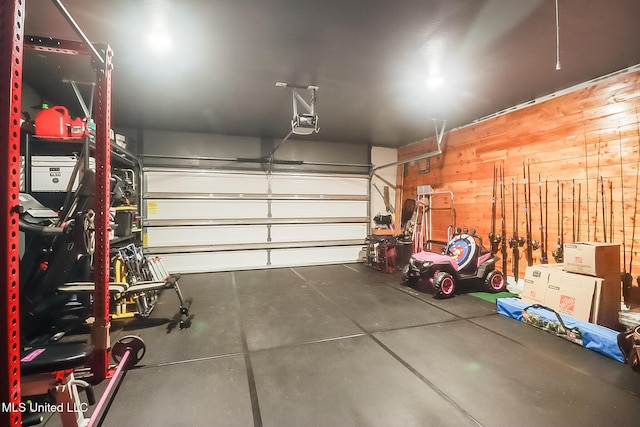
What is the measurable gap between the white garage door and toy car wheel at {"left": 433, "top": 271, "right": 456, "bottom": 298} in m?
3.11

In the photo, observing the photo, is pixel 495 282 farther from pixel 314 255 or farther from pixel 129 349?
pixel 129 349

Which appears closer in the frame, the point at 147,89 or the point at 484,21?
the point at 484,21

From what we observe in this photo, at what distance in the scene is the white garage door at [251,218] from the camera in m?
5.65

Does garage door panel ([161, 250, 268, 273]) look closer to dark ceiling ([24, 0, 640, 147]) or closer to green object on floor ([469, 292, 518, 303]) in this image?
dark ceiling ([24, 0, 640, 147])

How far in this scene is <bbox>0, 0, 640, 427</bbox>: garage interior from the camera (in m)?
1.72

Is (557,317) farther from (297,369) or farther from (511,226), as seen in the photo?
(297,369)

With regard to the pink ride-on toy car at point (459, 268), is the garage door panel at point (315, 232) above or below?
above

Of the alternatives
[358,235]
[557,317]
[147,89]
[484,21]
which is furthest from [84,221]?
[358,235]

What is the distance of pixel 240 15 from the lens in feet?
7.10

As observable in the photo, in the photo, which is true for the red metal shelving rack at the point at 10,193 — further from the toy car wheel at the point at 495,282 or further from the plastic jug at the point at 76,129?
the toy car wheel at the point at 495,282

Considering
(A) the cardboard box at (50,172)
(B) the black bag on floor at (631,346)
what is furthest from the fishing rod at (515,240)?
(A) the cardboard box at (50,172)

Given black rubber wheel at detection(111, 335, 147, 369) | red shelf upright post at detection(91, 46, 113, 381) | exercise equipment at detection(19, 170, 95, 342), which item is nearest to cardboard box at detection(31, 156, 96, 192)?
exercise equipment at detection(19, 170, 95, 342)

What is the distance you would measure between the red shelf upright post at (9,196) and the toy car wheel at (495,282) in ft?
16.1

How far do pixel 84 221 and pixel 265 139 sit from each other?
485 cm
